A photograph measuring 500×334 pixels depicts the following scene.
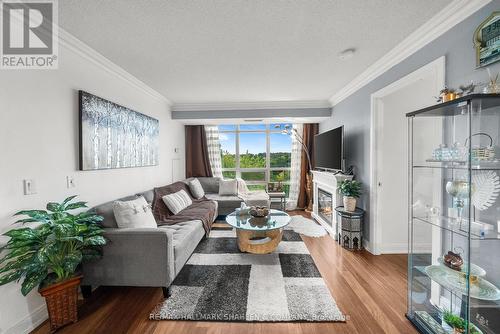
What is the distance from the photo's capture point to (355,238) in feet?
10.2

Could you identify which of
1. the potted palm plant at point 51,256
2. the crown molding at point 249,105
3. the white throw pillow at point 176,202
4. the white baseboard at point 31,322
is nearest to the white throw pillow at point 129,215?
the potted palm plant at point 51,256

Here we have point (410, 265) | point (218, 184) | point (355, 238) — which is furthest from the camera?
point (218, 184)

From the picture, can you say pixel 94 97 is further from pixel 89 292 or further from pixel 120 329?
pixel 120 329

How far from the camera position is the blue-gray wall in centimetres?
160

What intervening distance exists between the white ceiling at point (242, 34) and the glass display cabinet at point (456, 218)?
928mm

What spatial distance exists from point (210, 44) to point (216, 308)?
2.48 metres

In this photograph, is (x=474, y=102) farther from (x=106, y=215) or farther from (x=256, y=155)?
(x=256, y=155)

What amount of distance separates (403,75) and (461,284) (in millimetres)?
1993

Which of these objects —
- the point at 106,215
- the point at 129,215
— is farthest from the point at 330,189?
the point at 106,215

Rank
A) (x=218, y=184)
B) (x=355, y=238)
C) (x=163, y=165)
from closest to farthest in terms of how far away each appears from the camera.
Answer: (x=355, y=238)
(x=163, y=165)
(x=218, y=184)

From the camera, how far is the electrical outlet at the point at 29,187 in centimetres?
170

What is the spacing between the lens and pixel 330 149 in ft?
12.8

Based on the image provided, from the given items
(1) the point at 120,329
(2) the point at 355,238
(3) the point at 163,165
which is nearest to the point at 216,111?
(3) the point at 163,165

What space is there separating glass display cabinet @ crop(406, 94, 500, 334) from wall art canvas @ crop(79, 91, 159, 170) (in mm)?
3066
